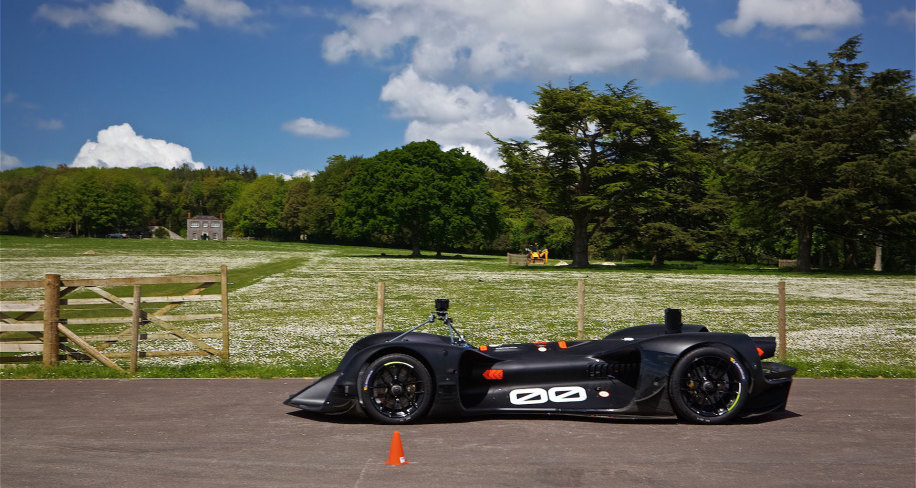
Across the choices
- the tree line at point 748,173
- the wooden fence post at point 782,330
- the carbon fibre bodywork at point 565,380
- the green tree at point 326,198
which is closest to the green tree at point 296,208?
the green tree at point 326,198

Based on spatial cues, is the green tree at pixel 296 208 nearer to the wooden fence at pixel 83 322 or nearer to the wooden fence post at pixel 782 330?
the wooden fence at pixel 83 322

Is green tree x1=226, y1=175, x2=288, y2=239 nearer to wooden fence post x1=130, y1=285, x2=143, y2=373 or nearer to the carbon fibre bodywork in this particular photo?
wooden fence post x1=130, y1=285, x2=143, y2=373

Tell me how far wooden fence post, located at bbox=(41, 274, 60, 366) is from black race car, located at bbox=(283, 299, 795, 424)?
7238mm

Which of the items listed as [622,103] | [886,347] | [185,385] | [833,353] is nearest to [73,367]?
[185,385]

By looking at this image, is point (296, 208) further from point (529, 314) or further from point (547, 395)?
point (547, 395)

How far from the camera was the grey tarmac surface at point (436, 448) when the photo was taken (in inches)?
251

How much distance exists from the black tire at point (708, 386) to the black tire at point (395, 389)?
2.97 metres

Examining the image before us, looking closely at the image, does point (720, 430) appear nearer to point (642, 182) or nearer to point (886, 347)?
point (886, 347)

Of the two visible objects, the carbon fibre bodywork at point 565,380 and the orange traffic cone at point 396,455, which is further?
the carbon fibre bodywork at point 565,380

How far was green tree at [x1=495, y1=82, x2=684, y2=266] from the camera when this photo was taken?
6875 centimetres

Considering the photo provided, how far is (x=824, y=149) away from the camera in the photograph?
63.1 meters

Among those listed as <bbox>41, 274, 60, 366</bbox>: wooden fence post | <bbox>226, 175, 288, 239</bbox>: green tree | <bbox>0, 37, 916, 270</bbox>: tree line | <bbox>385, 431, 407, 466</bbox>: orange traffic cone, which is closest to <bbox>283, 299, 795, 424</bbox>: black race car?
<bbox>385, 431, 407, 466</bbox>: orange traffic cone

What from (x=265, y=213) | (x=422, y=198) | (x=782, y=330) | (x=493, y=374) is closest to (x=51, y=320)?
(x=493, y=374)

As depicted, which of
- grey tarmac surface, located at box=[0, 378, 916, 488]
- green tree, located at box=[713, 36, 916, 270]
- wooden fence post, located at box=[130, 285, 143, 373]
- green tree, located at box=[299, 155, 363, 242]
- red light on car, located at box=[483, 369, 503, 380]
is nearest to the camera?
grey tarmac surface, located at box=[0, 378, 916, 488]
